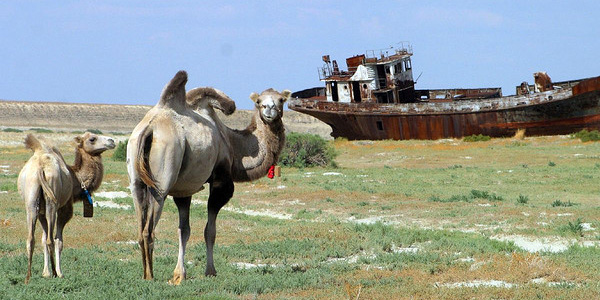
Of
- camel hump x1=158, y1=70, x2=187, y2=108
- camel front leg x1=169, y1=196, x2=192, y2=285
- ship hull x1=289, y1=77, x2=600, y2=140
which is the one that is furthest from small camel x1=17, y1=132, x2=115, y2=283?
ship hull x1=289, y1=77, x2=600, y2=140

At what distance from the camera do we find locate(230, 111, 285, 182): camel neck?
35.9 ft

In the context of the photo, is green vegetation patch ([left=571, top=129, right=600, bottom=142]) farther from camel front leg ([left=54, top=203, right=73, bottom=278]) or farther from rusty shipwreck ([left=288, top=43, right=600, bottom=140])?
camel front leg ([left=54, top=203, right=73, bottom=278])

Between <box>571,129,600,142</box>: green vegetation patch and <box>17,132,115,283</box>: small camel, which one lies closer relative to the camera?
<box>17,132,115,283</box>: small camel

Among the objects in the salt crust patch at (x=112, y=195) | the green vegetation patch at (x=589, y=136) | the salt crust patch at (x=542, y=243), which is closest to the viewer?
the salt crust patch at (x=542, y=243)

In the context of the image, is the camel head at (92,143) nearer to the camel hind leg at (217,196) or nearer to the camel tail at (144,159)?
the camel hind leg at (217,196)

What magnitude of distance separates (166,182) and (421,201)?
1247 centimetres

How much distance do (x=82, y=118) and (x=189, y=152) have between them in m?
90.3

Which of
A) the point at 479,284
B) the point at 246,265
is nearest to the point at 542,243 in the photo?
the point at 479,284

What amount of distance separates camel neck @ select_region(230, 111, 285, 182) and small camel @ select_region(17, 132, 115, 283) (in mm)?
2182

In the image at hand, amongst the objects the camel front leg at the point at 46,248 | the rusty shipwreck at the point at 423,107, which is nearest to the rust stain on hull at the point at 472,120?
the rusty shipwreck at the point at 423,107

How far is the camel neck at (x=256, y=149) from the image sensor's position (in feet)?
35.9

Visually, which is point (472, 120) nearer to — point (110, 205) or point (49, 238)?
point (110, 205)

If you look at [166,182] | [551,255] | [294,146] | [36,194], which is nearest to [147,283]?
[166,182]

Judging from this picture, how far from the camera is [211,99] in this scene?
426 inches
